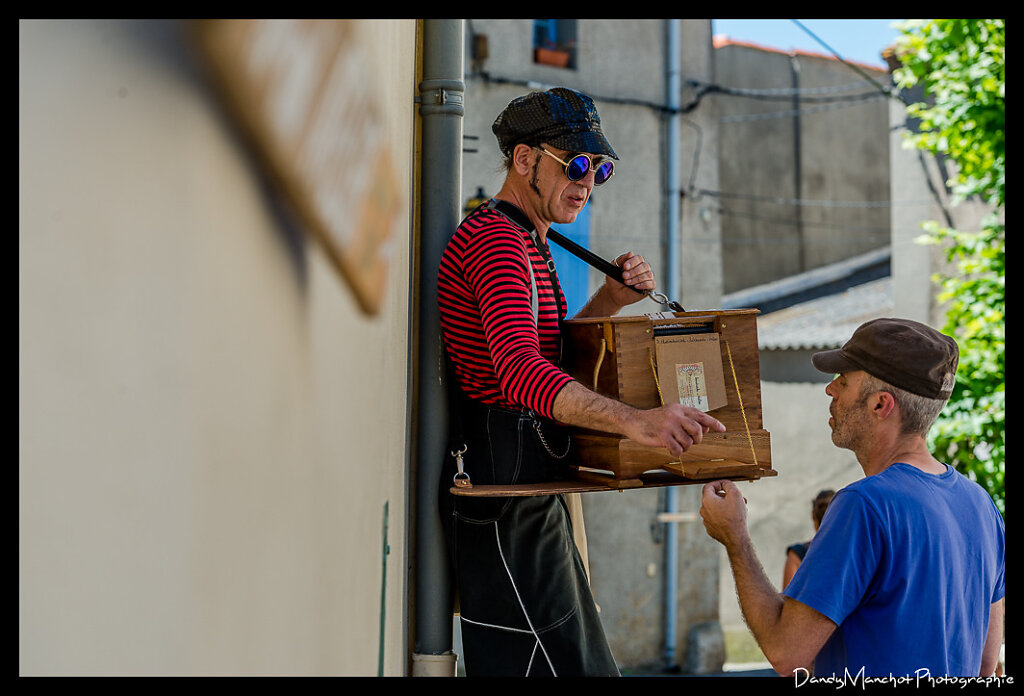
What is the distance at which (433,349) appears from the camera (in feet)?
8.29

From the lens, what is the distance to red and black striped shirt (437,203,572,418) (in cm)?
216

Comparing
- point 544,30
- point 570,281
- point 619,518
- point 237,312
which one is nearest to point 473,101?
point 544,30

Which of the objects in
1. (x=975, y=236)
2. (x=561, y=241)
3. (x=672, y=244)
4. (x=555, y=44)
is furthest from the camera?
(x=672, y=244)

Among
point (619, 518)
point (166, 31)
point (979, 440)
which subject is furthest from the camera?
point (619, 518)

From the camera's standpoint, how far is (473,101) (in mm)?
10039

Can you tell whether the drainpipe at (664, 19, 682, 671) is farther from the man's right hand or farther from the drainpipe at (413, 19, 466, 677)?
the man's right hand

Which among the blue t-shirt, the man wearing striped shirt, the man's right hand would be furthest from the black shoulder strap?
the blue t-shirt

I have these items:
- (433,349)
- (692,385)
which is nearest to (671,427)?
(692,385)

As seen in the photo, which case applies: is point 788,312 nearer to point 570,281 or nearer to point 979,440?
point 570,281

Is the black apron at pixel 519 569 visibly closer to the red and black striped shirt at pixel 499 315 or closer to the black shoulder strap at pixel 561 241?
the red and black striped shirt at pixel 499 315

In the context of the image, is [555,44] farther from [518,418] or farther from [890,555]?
[890,555]

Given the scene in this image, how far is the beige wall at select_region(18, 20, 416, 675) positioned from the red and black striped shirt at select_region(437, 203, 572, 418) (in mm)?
1108

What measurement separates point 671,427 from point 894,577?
0.63 metres
